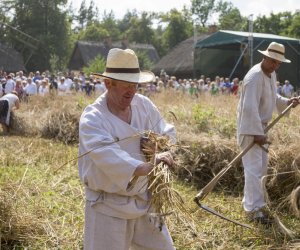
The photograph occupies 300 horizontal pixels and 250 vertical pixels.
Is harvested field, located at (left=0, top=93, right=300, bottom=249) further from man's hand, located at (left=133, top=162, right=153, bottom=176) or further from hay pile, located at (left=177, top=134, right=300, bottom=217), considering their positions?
man's hand, located at (left=133, top=162, right=153, bottom=176)

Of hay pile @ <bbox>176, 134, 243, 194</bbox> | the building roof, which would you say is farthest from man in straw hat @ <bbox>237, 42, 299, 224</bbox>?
the building roof

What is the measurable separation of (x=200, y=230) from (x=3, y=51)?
34694mm

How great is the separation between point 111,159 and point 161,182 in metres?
0.33

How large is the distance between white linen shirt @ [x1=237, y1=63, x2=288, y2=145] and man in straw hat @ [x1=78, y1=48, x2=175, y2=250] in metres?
2.18

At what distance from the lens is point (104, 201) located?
2900 mm

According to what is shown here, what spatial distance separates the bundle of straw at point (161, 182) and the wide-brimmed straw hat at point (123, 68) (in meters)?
0.36

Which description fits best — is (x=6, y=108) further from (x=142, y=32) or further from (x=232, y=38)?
(x=142, y=32)

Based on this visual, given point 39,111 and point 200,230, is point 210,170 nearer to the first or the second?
point 200,230

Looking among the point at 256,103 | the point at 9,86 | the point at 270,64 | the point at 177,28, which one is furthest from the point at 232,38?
the point at 177,28

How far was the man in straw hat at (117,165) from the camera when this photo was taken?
272cm

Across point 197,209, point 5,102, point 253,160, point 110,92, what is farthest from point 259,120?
point 5,102

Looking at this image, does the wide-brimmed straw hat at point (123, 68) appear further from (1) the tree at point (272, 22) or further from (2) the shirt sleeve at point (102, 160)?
(1) the tree at point (272, 22)

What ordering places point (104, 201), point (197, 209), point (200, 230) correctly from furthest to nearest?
point (197, 209) < point (200, 230) < point (104, 201)

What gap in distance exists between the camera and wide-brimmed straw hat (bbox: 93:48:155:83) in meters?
2.88
